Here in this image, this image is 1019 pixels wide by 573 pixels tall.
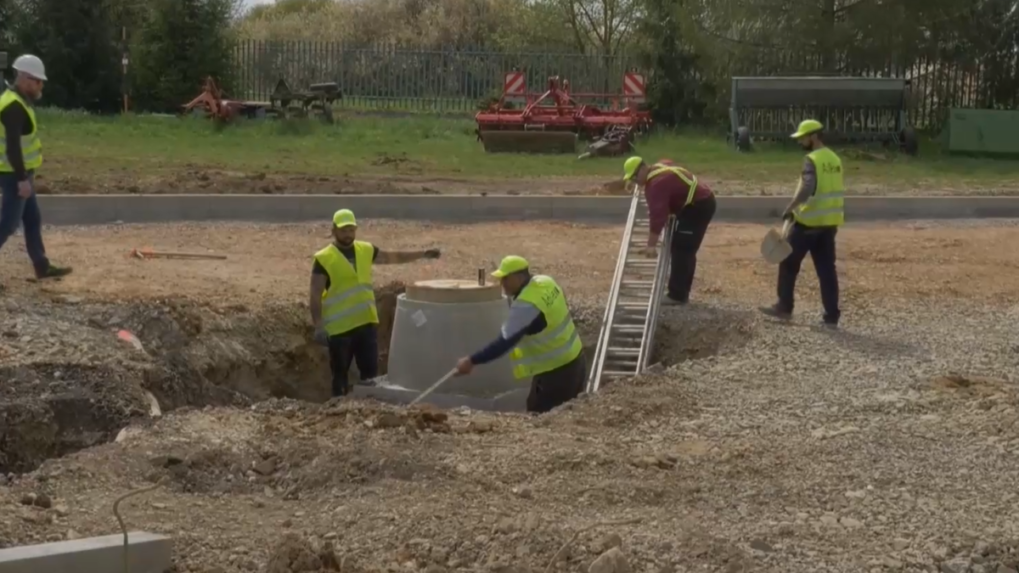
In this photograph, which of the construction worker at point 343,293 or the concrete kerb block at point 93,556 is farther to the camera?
the construction worker at point 343,293

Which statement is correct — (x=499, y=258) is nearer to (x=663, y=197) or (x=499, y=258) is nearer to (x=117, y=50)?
(x=663, y=197)

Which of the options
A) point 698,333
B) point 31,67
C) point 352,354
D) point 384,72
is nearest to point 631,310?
point 698,333

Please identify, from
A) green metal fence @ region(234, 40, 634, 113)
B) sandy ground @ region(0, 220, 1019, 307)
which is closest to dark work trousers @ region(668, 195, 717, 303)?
sandy ground @ region(0, 220, 1019, 307)

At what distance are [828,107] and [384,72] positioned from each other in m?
11.2

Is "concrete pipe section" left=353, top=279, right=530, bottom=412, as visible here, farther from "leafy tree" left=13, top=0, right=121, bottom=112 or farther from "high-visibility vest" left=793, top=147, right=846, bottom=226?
"leafy tree" left=13, top=0, right=121, bottom=112

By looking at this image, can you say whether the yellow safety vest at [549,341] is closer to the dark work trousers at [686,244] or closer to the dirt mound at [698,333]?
the dirt mound at [698,333]

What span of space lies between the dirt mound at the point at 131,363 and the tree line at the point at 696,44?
17.7 metres

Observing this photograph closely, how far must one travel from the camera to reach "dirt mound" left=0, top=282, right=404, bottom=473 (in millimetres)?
8422

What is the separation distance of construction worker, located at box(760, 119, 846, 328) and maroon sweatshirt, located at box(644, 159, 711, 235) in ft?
3.20

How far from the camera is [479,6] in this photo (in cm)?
4772

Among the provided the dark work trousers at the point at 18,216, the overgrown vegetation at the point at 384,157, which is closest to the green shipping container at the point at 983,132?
the overgrown vegetation at the point at 384,157

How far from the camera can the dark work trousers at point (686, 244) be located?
11828mm

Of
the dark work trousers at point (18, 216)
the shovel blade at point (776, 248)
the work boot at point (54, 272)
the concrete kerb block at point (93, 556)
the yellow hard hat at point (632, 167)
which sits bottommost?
the concrete kerb block at point (93, 556)

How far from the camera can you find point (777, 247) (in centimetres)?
1113
